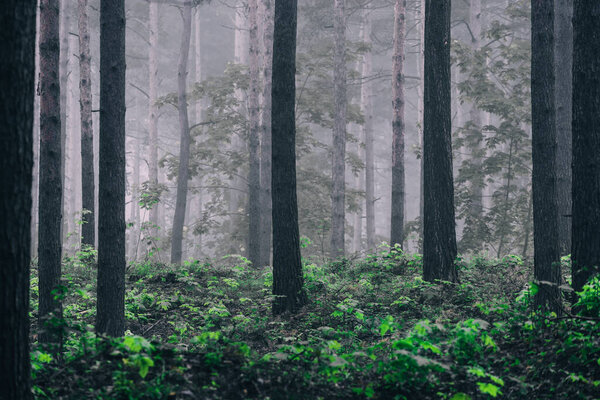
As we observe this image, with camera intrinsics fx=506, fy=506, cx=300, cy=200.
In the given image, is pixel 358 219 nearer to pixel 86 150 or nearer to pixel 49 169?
pixel 86 150

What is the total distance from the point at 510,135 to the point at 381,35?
22850 mm

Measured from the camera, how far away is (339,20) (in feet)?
64.2

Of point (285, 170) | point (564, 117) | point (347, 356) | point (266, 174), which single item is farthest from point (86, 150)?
point (564, 117)

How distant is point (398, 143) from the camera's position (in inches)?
681

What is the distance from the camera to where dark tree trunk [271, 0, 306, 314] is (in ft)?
30.2

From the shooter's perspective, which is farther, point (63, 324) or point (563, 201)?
point (563, 201)

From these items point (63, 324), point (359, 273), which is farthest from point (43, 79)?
point (359, 273)

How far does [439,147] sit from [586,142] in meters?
3.20

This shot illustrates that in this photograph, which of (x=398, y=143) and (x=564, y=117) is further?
(x=398, y=143)

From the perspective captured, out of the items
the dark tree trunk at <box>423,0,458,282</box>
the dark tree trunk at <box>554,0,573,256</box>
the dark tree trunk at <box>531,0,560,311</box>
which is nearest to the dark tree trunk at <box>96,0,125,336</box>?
the dark tree trunk at <box>423,0,458,282</box>

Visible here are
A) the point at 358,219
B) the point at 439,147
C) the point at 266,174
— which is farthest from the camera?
the point at 358,219

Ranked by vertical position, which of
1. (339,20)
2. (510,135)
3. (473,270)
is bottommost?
(473,270)

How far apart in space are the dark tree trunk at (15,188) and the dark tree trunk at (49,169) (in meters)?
3.85

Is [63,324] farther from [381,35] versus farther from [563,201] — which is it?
[381,35]
